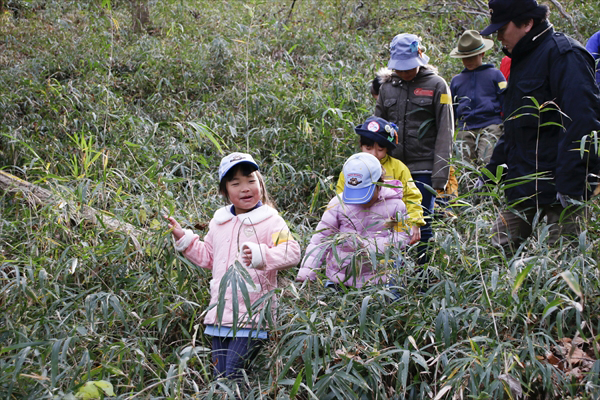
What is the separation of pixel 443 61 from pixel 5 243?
17.4 ft

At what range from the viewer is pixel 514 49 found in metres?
2.98

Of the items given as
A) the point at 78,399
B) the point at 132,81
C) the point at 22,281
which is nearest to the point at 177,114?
the point at 132,81

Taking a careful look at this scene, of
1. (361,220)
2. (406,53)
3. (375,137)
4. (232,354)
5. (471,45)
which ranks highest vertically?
(406,53)

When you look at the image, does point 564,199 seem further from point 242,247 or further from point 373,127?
point 242,247

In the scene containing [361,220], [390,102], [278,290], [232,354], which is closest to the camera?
[278,290]

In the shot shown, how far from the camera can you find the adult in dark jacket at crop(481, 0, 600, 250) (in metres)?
2.68

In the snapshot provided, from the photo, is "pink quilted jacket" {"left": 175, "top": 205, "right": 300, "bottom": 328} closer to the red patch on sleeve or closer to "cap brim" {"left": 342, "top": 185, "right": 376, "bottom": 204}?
"cap brim" {"left": 342, "top": 185, "right": 376, "bottom": 204}

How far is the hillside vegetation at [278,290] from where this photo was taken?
7.27ft

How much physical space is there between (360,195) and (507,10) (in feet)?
3.91

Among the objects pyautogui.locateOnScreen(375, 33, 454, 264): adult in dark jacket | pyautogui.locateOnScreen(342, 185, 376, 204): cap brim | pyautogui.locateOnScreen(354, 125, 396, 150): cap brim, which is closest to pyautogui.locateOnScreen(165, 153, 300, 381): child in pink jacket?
pyautogui.locateOnScreen(342, 185, 376, 204): cap brim

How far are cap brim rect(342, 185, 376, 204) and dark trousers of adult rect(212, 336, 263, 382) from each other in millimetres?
882

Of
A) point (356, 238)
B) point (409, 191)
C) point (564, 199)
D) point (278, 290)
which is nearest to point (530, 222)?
point (564, 199)

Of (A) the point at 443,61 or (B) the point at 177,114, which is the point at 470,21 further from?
(B) the point at 177,114

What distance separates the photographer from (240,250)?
2.64 metres
